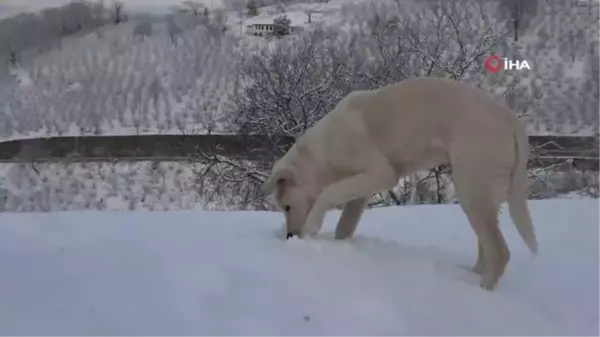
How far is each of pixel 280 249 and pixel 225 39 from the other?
712 inches

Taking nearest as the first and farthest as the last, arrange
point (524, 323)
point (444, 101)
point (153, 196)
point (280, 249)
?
point (524, 323) → point (280, 249) → point (444, 101) → point (153, 196)

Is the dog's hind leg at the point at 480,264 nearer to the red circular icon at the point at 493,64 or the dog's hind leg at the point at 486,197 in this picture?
the dog's hind leg at the point at 486,197

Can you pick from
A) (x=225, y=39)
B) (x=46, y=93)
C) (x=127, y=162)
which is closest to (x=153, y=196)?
(x=127, y=162)

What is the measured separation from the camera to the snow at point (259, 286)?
103 inches

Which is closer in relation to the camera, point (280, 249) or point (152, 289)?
point (152, 289)

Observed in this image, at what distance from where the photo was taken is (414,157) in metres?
4.07

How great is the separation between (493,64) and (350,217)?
14.0 metres

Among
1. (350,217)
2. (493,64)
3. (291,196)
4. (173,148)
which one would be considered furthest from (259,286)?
(493,64)

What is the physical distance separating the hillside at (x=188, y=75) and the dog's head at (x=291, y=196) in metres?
12.4

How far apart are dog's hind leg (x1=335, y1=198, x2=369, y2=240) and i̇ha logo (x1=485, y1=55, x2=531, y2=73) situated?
532 inches

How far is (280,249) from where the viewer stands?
3482 millimetres

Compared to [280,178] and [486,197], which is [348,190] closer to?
[280,178]

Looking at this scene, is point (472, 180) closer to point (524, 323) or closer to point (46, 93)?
point (524, 323)

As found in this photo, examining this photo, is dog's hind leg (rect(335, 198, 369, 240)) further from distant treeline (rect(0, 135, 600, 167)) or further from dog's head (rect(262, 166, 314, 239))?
distant treeline (rect(0, 135, 600, 167))
